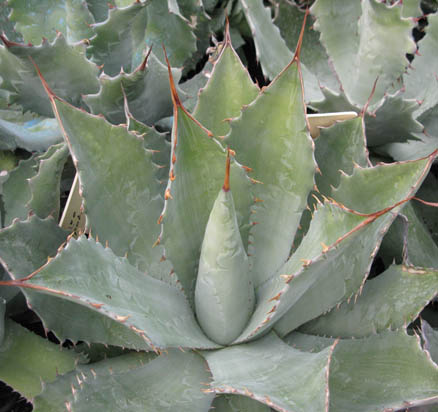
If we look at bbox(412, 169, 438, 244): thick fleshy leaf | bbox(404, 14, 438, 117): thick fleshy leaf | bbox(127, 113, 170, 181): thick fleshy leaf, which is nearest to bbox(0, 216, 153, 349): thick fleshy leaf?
bbox(127, 113, 170, 181): thick fleshy leaf

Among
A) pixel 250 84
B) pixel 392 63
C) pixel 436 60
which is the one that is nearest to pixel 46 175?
pixel 250 84

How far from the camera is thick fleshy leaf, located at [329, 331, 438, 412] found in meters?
0.67

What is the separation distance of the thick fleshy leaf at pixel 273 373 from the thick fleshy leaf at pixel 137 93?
0.49m

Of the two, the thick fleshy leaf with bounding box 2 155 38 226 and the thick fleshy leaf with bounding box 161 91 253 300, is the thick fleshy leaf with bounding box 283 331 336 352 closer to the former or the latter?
the thick fleshy leaf with bounding box 161 91 253 300

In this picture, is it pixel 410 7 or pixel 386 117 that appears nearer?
pixel 386 117

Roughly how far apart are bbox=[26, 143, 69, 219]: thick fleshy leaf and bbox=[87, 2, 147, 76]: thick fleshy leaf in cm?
21

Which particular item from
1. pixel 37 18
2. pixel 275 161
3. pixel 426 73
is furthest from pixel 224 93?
pixel 426 73

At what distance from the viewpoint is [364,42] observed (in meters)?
1.12

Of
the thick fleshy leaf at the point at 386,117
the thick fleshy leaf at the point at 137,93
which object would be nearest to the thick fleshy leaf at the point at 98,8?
the thick fleshy leaf at the point at 137,93

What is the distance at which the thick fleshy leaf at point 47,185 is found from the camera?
0.84 meters

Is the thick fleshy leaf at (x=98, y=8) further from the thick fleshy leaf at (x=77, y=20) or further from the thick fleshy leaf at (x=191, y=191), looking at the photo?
the thick fleshy leaf at (x=191, y=191)

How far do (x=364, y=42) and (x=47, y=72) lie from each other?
0.72m

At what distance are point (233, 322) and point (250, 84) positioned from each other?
0.40m

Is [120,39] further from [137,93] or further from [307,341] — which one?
[307,341]
